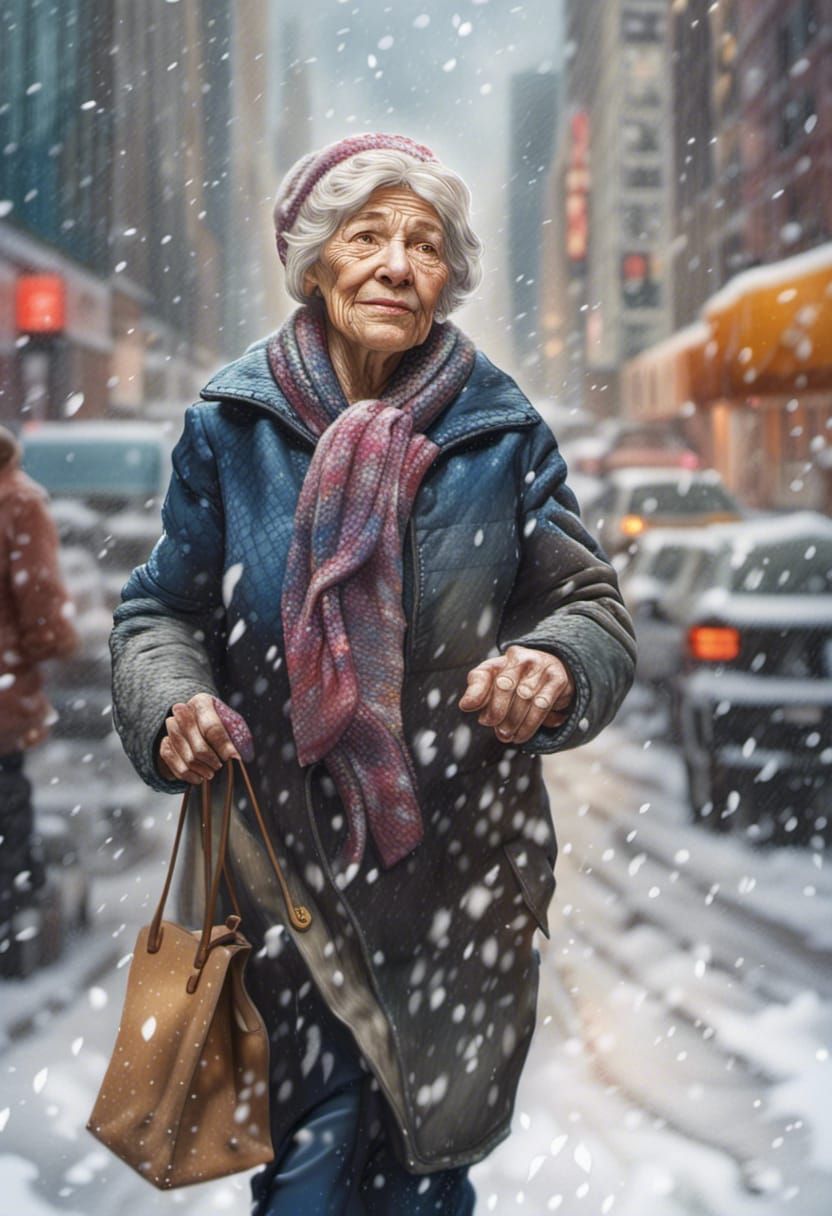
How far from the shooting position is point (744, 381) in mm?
8500

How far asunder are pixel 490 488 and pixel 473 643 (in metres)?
0.22

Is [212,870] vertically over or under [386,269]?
under

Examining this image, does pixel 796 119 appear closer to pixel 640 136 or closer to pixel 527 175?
pixel 640 136

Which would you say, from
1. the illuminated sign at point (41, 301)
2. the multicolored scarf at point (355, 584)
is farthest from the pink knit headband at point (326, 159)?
the illuminated sign at point (41, 301)

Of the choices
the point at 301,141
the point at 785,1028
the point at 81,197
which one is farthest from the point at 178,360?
the point at 81,197

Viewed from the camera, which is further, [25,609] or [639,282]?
[639,282]

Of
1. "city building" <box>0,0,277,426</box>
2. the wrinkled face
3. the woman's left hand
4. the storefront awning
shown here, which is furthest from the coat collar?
the storefront awning

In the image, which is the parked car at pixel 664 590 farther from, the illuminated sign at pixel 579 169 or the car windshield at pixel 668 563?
the illuminated sign at pixel 579 169

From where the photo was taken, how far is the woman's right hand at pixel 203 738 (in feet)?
6.06

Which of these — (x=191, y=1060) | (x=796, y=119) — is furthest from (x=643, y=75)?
(x=191, y=1060)

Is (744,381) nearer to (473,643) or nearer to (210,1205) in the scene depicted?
(210,1205)

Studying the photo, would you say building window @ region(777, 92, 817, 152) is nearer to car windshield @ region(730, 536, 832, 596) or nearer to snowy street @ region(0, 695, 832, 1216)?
car windshield @ region(730, 536, 832, 596)

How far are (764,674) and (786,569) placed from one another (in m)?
0.42

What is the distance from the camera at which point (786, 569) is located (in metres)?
5.81
